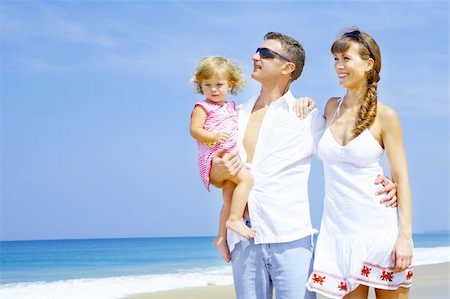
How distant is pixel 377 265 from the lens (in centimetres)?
330

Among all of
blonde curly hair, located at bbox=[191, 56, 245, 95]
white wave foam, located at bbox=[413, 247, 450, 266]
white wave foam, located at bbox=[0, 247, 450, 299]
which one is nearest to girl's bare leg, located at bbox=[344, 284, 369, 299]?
blonde curly hair, located at bbox=[191, 56, 245, 95]

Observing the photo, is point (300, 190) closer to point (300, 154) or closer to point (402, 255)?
point (300, 154)

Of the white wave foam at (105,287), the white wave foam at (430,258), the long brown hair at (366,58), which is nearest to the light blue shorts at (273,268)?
the long brown hair at (366,58)

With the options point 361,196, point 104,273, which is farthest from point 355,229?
point 104,273

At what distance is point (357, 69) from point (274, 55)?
0.51m

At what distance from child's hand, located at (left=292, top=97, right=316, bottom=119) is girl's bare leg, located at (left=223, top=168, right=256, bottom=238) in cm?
40

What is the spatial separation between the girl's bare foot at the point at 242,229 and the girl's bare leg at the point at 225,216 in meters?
0.14

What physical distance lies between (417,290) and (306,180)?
24.8 ft

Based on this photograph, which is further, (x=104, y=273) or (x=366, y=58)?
(x=104, y=273)

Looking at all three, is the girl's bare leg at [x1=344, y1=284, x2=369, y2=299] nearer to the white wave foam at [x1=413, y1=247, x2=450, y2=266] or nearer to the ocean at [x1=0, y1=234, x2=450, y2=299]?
the ocean at [x1=0, y1=234, x2=450, y2=299]

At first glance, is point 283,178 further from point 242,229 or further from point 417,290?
point 417,290

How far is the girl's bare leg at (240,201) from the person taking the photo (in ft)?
11.7

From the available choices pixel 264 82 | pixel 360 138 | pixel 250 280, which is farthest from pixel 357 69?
pixel 250 280

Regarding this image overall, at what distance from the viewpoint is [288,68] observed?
370 cm
